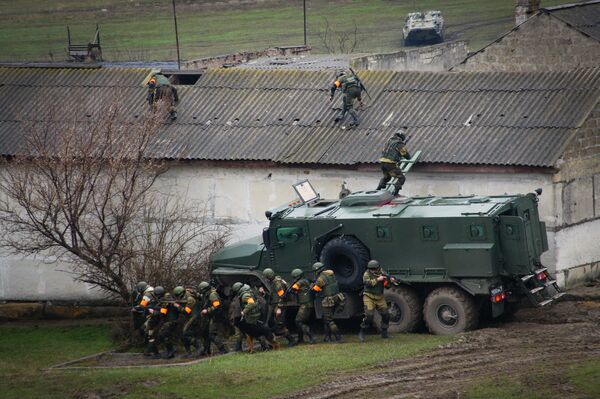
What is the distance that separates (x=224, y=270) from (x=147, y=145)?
4.66m

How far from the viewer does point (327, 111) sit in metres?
32.7

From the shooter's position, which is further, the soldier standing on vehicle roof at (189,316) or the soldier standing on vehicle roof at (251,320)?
the soldier standing on vehicle roof at (189,316)

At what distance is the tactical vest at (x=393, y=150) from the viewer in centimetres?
2898

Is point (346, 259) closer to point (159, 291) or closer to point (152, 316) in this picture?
point (159, 291)

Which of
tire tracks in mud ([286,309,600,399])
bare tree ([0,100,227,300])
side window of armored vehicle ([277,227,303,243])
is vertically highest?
bare tree ([0,100,227,300])

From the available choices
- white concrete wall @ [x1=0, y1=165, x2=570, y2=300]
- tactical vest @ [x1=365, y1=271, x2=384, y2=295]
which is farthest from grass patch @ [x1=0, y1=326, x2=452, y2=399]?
white concrete wall @ [x1=0, y1=165, x2=570, y2=300]

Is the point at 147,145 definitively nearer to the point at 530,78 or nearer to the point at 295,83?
the point at 295,83

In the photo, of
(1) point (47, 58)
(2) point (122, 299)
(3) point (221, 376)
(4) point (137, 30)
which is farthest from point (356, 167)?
(4) point (137, 30)

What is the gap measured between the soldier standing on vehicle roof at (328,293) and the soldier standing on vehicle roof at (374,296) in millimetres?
523

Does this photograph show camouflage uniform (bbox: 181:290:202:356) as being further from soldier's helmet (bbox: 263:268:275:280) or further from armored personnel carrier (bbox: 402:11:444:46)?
armored personnel carrier (bbox: 402:11:444:46)

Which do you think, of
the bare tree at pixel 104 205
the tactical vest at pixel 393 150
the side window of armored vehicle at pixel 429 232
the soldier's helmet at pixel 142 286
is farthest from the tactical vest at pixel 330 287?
the bare tree at pixel 104 205

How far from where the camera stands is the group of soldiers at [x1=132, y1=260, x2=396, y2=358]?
25.6m

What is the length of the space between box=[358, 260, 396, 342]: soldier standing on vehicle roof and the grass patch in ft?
1.06

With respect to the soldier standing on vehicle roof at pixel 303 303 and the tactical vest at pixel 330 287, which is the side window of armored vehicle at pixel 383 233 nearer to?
the tactical vest at pixel 330 287
